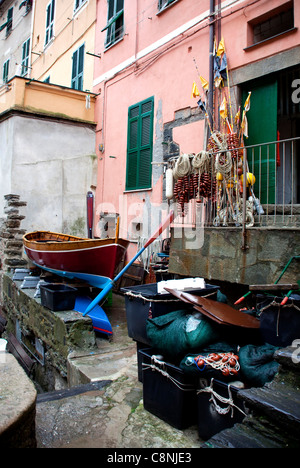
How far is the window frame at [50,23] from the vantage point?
42.5 feet

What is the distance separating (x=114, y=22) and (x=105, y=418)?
31.9ft

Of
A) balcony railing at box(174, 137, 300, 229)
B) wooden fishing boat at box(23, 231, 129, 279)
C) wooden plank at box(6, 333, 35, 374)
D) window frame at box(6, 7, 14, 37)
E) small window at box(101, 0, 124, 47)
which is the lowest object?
wooden plank at box(6, 333, 35, 374)

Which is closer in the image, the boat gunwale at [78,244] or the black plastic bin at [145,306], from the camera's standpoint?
the black plastic bin at [145,306]

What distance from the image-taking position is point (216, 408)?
2559 millimetres

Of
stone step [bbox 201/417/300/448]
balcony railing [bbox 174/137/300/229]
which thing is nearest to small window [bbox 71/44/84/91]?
balcony railing [bbox 174/137/300/229]

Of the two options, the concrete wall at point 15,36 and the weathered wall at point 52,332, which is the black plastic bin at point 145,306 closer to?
the weathered wall at point 52,332

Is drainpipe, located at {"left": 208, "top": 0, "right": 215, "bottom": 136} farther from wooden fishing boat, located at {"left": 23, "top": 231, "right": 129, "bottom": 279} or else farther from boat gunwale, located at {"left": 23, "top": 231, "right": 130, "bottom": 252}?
wooden fishing boat, located at {"left": 23, "top": 231, "right": 129, "bottom": 279}

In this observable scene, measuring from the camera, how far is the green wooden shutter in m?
5.65

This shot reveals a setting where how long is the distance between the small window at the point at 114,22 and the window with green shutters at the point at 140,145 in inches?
89.3

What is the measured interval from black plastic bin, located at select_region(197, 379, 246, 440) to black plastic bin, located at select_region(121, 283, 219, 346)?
0.82 meters

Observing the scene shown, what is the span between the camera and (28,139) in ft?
32.7

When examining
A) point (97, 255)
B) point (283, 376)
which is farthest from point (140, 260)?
point (283, 376)

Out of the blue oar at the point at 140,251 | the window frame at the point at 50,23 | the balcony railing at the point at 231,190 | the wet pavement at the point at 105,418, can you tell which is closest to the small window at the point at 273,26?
the balcony railing at the point at 231,190
